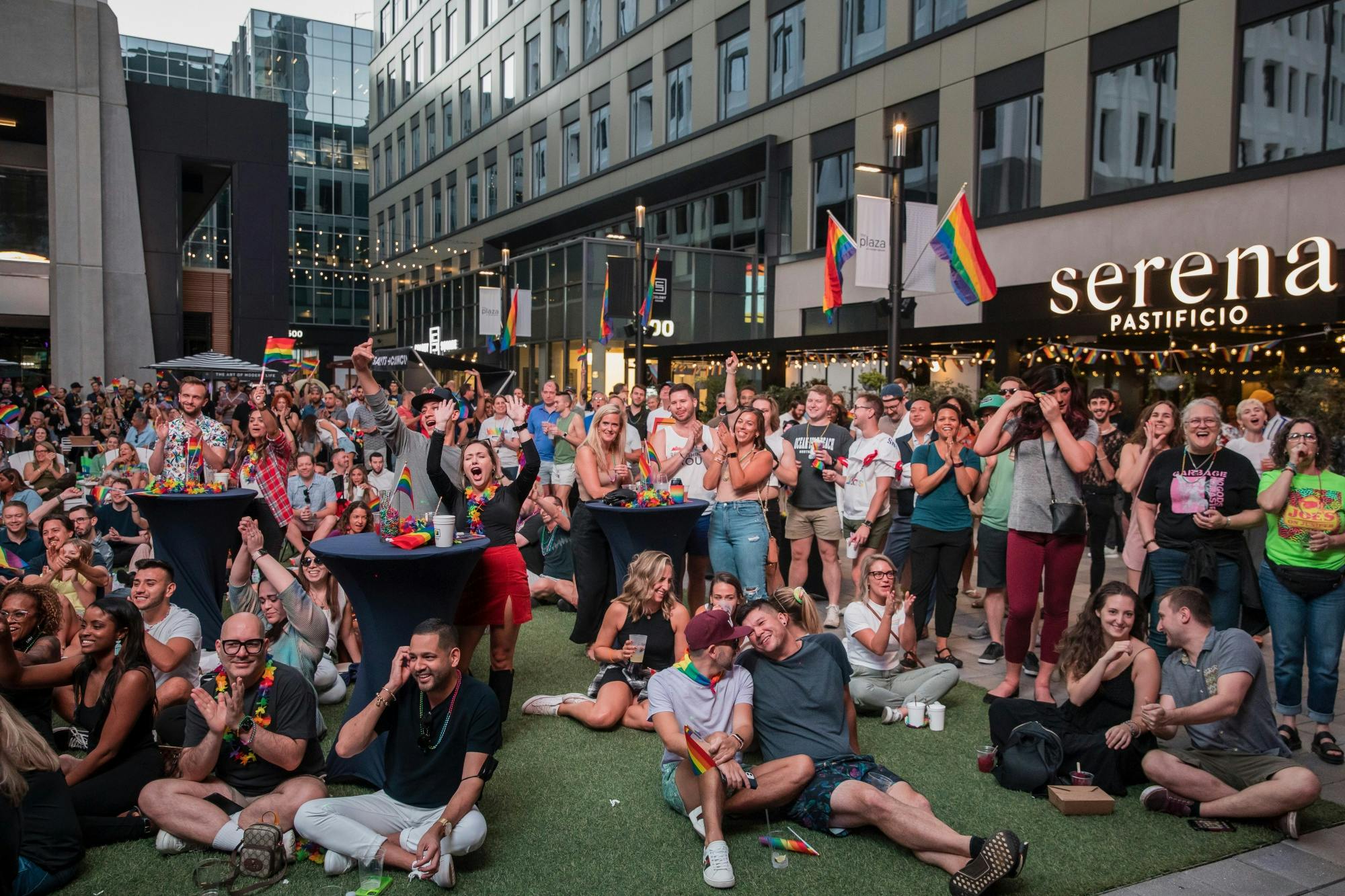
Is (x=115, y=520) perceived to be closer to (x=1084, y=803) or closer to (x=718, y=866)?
(x=718, y=866)

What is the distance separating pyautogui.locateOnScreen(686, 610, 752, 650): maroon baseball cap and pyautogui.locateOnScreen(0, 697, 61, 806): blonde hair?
2.65 m

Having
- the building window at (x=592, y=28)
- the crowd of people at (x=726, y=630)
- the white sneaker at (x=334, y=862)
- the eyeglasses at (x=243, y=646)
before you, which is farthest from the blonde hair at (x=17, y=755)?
the building window at (x=592, y=28)

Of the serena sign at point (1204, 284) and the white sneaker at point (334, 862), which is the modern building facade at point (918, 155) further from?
the white sneaker at point (334, 862)

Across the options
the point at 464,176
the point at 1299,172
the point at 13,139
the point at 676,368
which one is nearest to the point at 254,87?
the point at 464,176

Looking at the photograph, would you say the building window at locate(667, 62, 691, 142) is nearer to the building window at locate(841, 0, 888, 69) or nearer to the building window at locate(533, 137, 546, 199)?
the building window at locate(841, 0, 888, 69)

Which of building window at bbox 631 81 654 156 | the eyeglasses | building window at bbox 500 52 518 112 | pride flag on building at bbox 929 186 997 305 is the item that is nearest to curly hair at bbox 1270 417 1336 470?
the eyeglasses

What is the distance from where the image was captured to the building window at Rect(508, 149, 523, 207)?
40156mm

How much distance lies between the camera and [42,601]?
548 centimetres

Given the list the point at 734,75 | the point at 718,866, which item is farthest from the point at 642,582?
the point at 734,75

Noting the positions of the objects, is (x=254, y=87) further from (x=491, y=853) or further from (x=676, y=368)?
(x=491, y=853)

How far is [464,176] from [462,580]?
43.3 meters

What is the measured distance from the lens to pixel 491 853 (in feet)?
14.1

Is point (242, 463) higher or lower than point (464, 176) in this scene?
lower

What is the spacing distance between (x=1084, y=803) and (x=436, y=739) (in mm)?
3087
